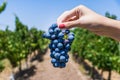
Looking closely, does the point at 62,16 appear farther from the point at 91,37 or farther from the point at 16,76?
the point at 16,76

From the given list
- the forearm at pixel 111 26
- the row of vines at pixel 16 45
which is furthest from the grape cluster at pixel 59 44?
the row of vines at pixel 16 45

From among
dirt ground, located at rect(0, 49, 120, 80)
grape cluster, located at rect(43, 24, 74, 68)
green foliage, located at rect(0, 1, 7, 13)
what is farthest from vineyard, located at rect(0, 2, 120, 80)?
grape cluster, located at rect(43, 24, 74, 68)

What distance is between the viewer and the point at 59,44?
2967 mm

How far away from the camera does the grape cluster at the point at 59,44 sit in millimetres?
2975

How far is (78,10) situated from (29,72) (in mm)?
47700

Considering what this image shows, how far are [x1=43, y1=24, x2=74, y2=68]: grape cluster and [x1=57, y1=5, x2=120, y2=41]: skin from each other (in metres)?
0.26

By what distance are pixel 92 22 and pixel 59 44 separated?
0.48 metres

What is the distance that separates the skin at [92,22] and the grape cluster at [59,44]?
26 cm

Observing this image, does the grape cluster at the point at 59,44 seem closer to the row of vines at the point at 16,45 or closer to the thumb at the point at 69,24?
the thumb at the point at 69,24

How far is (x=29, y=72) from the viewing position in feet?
164

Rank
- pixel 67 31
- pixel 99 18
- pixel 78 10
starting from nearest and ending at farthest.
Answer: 1. pixel 99 18
2. pixel 78 10
3. pixel 67 31

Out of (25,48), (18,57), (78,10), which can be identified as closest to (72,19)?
(78,10)

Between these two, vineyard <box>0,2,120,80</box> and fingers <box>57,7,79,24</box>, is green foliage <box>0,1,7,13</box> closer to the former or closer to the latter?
vineyard <box>0,2,120,80</box>

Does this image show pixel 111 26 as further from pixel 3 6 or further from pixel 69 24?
pixel 3 6
